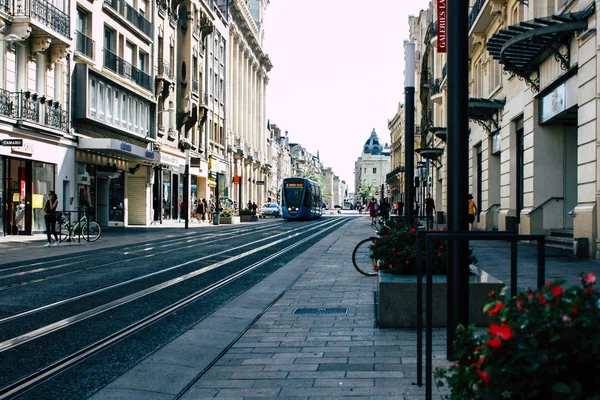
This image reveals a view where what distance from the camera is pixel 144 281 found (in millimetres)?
11516

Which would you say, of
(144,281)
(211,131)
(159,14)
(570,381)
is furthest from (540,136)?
(211,131)

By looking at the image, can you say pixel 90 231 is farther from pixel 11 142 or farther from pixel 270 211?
pixel 270 211

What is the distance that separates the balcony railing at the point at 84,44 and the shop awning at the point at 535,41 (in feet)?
62.1

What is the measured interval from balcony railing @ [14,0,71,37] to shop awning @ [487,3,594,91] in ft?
54.4

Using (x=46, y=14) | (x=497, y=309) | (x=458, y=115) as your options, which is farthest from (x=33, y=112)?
(x=497, y=309)

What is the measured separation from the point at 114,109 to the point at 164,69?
976 centimetres

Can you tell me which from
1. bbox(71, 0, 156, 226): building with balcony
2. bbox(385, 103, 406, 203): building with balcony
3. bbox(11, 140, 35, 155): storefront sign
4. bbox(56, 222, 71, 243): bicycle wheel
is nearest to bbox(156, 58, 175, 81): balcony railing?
bbox(71, 0, 156, 226): building with balcony

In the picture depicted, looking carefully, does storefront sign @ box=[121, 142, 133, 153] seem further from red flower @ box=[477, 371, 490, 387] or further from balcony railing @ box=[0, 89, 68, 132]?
red flower @ box=[477, 371, 490, 387]

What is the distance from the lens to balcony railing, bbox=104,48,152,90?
3416 centimetres

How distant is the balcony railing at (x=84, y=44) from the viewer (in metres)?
30.5

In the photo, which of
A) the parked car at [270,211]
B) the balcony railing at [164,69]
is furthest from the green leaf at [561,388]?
the parked car at [270,211]

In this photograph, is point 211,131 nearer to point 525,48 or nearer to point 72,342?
point 525,48

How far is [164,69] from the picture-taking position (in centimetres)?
4378

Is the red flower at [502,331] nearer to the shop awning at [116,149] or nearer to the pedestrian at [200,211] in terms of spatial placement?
the shop awning at [116,149]
